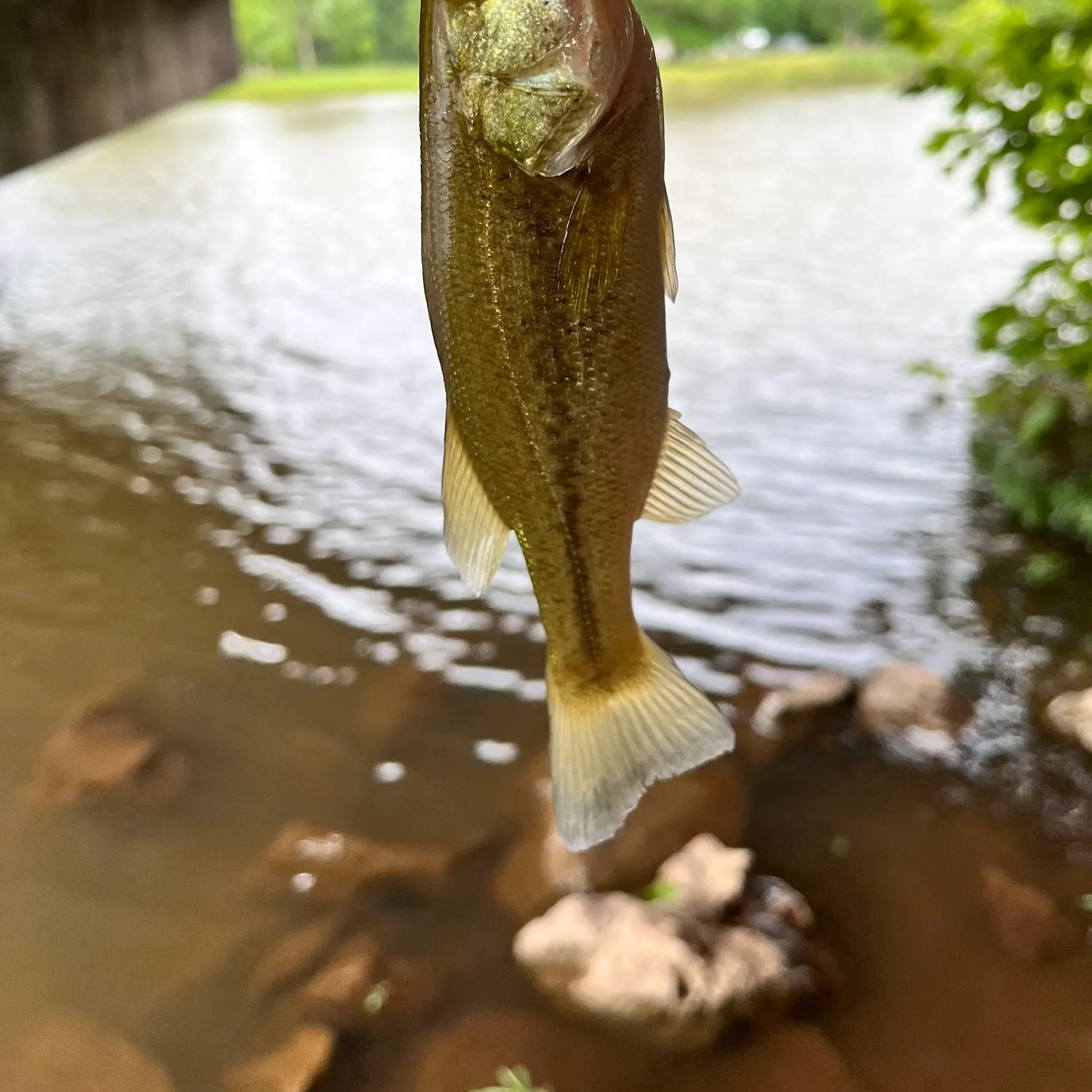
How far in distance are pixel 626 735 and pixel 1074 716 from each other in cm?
170

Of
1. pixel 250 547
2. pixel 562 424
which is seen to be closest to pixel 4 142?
pixel 250 547

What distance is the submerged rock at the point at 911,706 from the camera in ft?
8.23

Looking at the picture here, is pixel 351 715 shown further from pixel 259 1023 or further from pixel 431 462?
pixel 431 462

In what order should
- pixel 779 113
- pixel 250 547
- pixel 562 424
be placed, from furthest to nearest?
pixel 779 113, pixel 250 547, pixel 562 424

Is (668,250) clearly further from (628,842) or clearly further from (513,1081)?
(628,842)

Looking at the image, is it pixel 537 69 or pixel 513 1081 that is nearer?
pixel 537 69

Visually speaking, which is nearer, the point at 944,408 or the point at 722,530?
the point at 722,530

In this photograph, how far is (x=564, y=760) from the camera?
4.14 ft

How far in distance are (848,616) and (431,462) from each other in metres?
1.98

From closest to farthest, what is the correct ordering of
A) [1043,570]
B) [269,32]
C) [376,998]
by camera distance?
[376,998] < [1043,570] < [269,32]

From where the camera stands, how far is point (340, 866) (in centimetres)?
219

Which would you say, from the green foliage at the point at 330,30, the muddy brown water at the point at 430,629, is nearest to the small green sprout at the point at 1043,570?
the muddy brown water at the point at 430,629

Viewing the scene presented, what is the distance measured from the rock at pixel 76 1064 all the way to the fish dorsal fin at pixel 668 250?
5.63 feet

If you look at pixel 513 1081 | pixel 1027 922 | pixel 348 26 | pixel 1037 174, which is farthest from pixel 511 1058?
pixel 348 26
